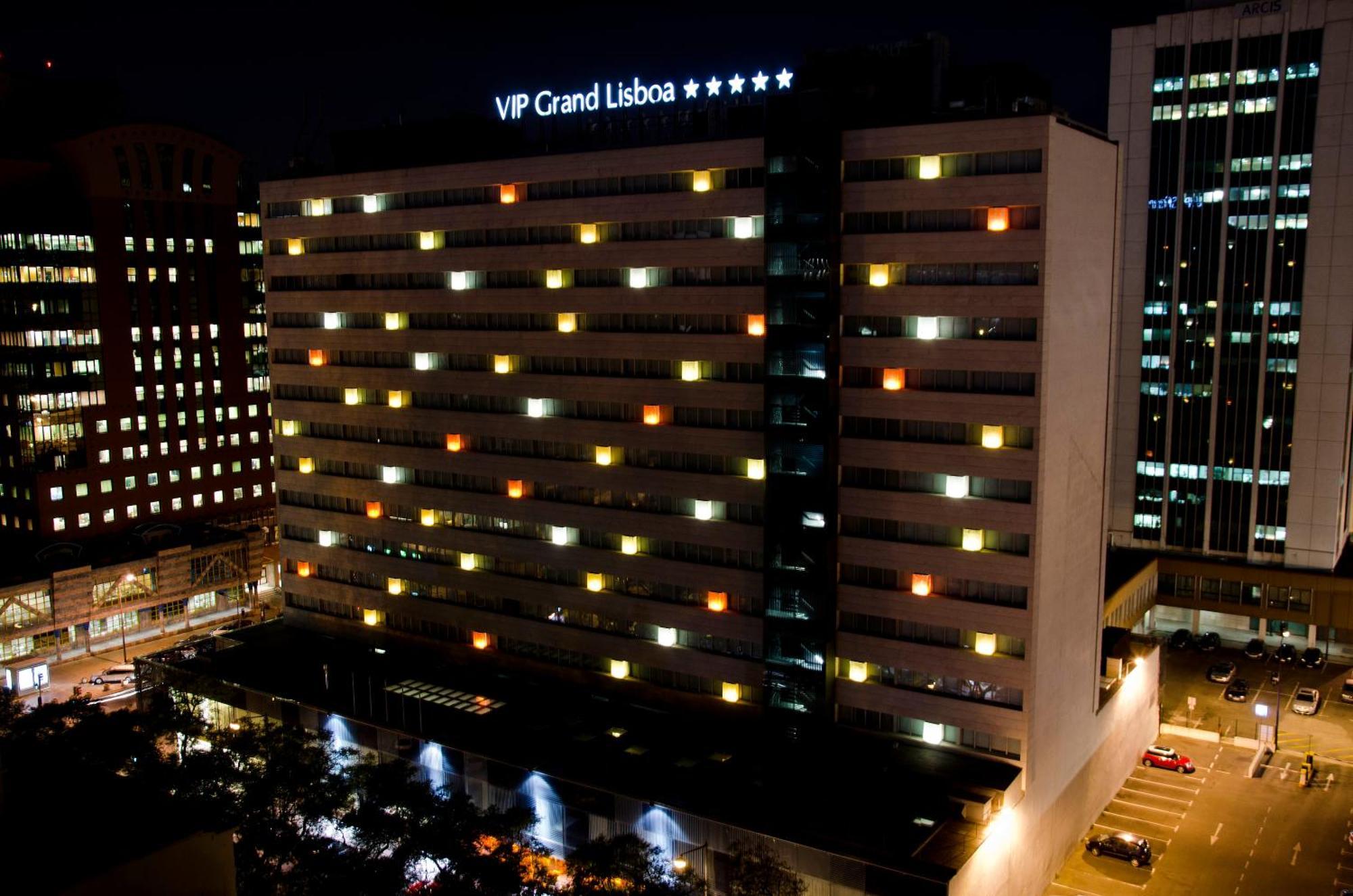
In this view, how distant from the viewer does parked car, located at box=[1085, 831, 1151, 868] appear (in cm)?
7194

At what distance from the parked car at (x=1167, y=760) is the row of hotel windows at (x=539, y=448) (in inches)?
1724

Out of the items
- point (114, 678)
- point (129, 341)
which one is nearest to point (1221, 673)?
point (114, 678)

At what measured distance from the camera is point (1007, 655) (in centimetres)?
6612

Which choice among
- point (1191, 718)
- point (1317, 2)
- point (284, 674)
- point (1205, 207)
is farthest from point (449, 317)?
point (1317, 2)

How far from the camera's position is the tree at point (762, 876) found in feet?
176

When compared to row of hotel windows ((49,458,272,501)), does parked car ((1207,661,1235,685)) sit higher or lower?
lower

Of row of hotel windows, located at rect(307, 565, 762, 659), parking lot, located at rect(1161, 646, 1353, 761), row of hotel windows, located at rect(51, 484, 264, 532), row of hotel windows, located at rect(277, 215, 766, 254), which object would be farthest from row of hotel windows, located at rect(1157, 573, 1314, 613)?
row of hotel windows, located at rect(51, 484, 264, 532)

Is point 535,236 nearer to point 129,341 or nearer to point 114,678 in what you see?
point 114,678

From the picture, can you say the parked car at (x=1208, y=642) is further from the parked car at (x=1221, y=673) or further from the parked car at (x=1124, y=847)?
the parked car at (x=1124, y=847)

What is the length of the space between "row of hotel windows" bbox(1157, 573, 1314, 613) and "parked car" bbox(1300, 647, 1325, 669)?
14.7 feet

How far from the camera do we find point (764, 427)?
236 ft

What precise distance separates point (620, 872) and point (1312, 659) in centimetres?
9309

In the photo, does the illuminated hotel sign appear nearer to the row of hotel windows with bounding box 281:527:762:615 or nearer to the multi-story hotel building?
the row of hotel windows with bounding box 281:527:762:615

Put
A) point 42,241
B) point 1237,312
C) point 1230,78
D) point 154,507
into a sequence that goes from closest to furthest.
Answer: point 1230,78
point 1237,312
point 42,241
point 154,507
